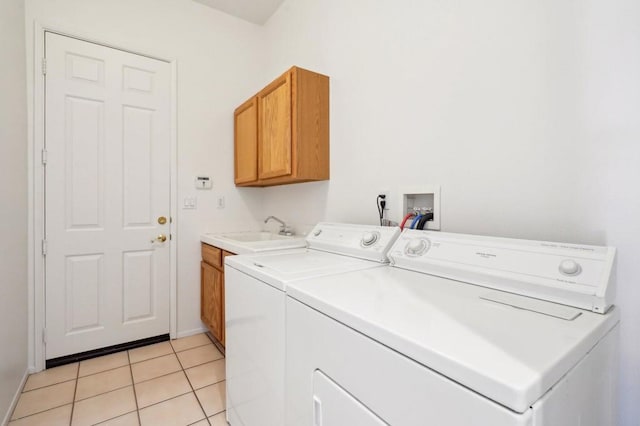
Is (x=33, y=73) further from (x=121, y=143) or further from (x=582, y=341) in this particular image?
(x=582, y=341)

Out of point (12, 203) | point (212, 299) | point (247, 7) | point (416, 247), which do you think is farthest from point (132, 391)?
point (247, 7)

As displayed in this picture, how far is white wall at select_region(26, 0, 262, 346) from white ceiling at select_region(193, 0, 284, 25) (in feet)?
0.18

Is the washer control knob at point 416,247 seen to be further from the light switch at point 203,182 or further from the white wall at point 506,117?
the light switch at point 203,182

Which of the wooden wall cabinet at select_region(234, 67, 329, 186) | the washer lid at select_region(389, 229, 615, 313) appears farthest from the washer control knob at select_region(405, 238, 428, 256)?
the wooden wall cabinet at select_region(234, 67, 329, 186)

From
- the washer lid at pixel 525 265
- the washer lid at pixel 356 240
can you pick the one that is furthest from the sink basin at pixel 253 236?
the washer lid at pixel 525 265

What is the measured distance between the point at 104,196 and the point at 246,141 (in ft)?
3.66

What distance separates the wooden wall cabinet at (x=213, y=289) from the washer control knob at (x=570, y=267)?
1.74 meters

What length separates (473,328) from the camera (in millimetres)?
641

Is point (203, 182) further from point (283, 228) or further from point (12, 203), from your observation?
point (12, 203)

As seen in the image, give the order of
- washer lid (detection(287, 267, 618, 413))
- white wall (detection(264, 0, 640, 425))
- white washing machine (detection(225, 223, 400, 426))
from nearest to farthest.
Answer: washer lid (detection(287, 267, 618, 413)), white wall (detection(264, 0, 640, 425)), white washing machine (detection(225, 223, 400, 426))

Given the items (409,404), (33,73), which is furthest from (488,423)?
(33,73)

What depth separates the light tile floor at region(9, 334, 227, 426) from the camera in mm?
1541

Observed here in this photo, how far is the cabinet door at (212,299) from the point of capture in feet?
6.95

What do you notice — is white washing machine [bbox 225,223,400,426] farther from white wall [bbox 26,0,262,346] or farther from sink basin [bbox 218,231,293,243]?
white wall [bbox 26,0,262,346]
